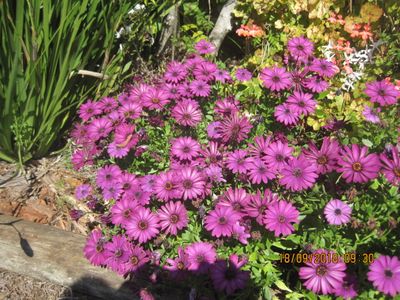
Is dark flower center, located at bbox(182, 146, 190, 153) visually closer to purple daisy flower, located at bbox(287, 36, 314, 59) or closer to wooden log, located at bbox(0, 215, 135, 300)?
wooden log, located at bbox(0, 215, 135, 300)

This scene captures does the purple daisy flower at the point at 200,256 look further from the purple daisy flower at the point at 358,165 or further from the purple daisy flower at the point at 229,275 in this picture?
the purple daisy flower at the point at 358,165

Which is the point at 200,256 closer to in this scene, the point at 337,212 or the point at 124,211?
the point at 124,211

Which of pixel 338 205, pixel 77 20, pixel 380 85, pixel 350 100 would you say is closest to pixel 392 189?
pixel 338 205

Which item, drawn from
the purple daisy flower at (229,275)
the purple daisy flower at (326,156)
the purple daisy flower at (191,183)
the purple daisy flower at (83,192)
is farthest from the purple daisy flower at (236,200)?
the purple daisy flower at (83,192)

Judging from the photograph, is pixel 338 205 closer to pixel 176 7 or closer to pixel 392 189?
pixel 392 189

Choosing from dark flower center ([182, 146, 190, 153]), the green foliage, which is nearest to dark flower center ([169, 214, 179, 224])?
dark flower center ([182, 146, 190, 153])

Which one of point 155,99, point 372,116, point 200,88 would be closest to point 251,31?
point 200,88
